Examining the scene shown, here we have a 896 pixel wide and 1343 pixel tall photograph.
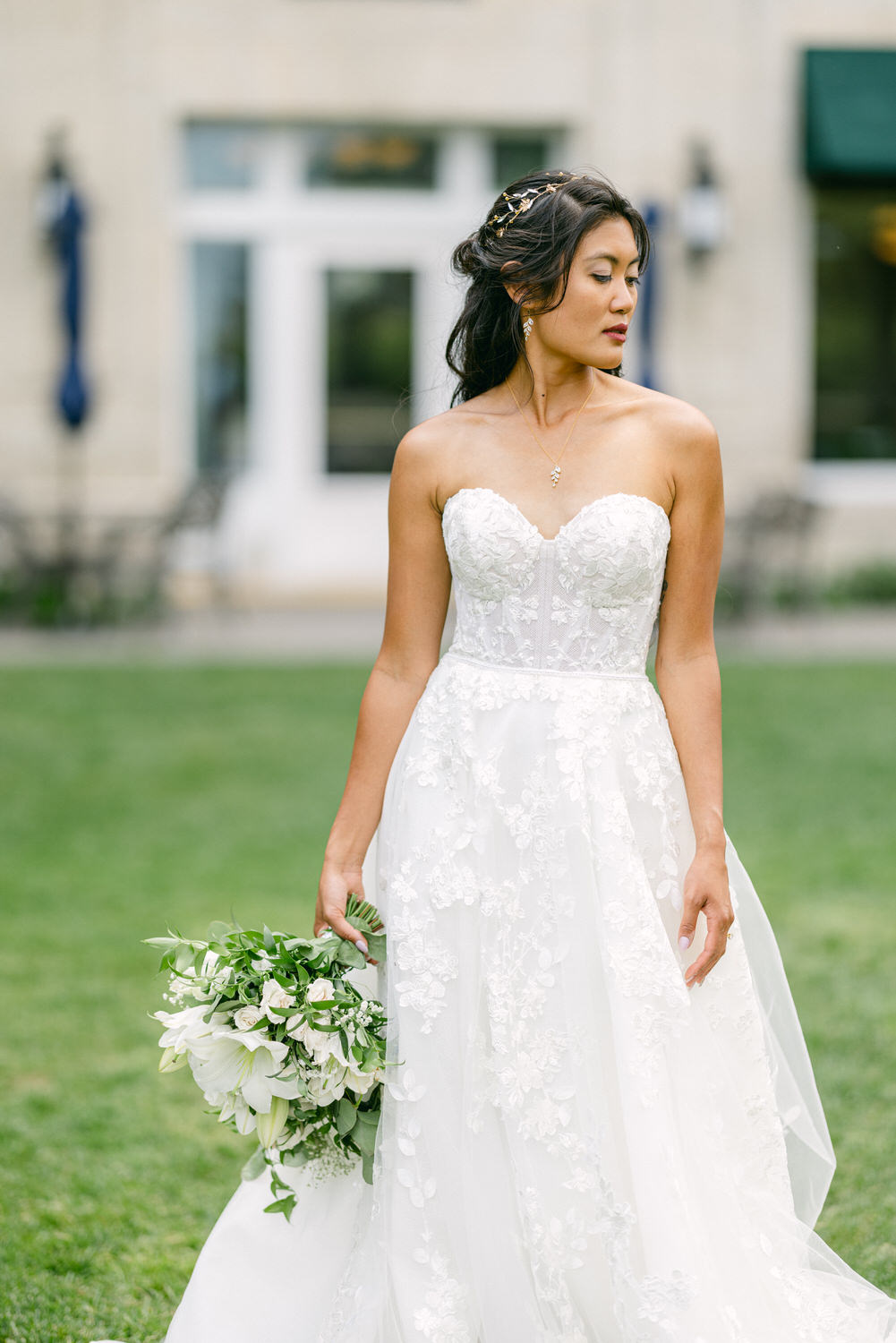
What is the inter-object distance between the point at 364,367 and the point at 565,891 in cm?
1265

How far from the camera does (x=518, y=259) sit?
2893 mm

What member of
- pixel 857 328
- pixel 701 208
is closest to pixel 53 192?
pixel 701 208

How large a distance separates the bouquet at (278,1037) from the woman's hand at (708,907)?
57cm

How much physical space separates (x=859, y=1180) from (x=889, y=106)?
12.1m

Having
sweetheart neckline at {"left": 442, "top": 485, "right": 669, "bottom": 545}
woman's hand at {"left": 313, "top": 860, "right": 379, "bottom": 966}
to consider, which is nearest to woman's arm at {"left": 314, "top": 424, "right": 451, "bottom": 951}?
woman's hand at {"left": 313, "top": 860, "right": 379, "bottom": 966}

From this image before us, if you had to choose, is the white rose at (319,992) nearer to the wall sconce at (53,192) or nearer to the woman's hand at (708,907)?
the woman's hand at (708,907)

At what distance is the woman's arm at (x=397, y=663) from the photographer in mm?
3035

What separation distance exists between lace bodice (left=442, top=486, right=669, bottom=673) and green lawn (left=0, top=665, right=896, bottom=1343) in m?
1.61

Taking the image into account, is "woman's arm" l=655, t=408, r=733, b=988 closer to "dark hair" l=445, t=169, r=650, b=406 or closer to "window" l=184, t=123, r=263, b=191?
"dark hair" l=445, t=169, r=650, b=406

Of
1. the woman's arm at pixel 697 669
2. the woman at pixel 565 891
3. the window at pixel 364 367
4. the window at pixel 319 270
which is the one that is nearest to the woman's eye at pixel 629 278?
the woman at pixel 565 891

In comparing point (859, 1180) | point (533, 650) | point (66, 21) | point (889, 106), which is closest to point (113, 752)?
point (859, 1180)

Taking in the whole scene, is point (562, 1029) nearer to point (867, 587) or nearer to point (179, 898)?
point (179, 898)

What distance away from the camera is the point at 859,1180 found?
4070 millimetres

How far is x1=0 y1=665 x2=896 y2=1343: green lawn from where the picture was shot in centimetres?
384
